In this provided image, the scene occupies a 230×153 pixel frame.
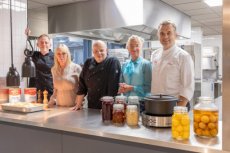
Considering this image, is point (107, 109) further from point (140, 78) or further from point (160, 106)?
point (140, 78)

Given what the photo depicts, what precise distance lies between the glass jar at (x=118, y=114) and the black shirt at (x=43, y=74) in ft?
4.95

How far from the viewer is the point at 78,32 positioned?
3.95 m

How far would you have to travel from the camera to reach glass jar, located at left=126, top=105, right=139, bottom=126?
144 cm

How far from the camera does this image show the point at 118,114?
59.4 inches

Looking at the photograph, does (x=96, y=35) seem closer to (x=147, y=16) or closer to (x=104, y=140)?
(x=147, y=16)

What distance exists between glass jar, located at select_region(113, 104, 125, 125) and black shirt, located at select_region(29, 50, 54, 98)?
1508 millimetres

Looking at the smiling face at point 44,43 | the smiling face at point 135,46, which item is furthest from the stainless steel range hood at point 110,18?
the smiling face at point 135,46

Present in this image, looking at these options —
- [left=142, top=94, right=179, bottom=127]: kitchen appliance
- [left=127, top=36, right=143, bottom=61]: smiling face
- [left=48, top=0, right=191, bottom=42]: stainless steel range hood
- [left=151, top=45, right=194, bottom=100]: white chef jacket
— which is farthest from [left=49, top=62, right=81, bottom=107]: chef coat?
[left=48, top=0, right=191, bottom=42]: stainless steel range hood

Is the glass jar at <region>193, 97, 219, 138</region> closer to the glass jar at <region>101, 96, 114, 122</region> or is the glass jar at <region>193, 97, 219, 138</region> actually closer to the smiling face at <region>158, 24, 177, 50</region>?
the glass jar at <region>101, 96, 114, 122</region>

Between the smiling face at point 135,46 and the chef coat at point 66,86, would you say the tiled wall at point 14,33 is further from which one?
the smiling face at point 135,46

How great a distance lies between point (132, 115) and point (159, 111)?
171 mm

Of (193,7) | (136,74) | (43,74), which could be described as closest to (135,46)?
(136,74)

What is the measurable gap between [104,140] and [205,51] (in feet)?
22.6

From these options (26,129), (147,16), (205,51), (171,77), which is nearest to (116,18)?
(147,16)
